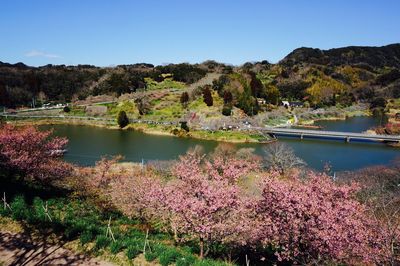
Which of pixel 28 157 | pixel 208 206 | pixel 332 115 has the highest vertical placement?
pixel 28 157

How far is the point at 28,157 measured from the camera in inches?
699

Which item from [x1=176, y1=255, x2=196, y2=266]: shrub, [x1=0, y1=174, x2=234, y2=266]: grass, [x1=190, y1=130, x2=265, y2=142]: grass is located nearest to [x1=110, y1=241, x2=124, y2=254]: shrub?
[x1=0, y1=174, x2=234, y2=266]: grass

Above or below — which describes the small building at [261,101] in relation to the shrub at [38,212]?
above

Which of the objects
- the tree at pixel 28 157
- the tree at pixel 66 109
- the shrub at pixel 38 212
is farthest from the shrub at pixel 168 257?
the tree at pixel 66 109

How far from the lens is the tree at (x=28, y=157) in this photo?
56.5ft

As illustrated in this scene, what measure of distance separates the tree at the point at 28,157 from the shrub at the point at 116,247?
30.2ft

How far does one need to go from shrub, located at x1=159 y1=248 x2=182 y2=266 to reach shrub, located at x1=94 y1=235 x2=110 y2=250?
1.71 m

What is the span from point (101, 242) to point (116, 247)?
0.48 metres

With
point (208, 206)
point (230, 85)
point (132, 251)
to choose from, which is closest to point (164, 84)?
point (230, 85)

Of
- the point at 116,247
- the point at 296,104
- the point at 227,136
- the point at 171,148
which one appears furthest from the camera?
the point at 296,104

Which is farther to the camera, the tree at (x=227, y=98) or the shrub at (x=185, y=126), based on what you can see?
the tree at (x=227, y=98)

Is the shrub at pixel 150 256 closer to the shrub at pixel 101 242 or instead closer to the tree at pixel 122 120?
the shrub at pixel 101 242

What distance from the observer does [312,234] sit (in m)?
10.4

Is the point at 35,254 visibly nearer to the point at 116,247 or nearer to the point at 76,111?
the point at 116,247
